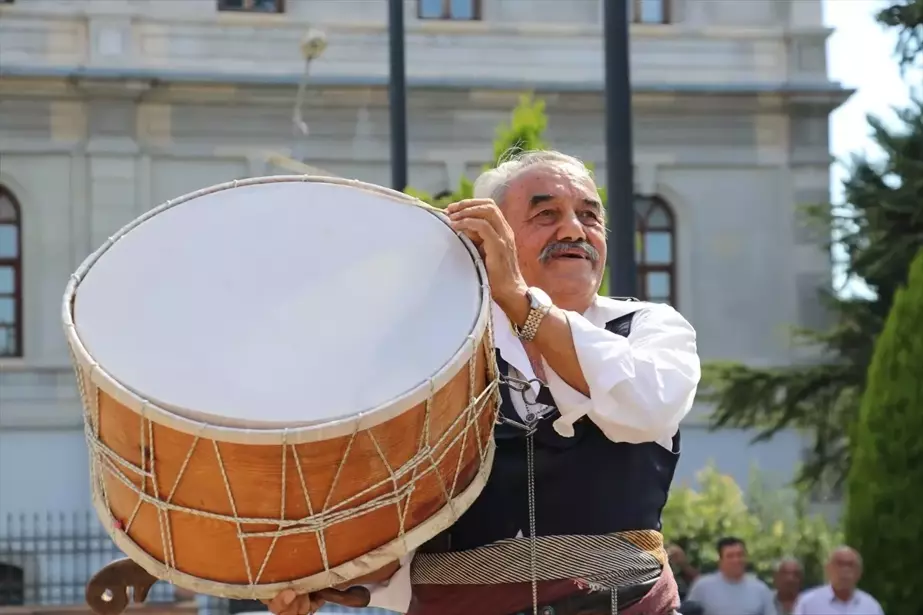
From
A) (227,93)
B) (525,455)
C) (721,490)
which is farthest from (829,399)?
(525,455)

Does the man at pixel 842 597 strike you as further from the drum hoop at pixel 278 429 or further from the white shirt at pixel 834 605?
the drum hoop at pixel 278 429

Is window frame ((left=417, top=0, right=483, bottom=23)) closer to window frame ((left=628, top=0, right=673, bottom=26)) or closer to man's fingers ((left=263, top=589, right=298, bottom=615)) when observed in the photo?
window frame ((left=628, top=0, right=673, bottom=26))

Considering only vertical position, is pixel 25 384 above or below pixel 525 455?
below

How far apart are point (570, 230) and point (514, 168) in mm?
202

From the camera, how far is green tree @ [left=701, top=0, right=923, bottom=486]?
1573 centimetres

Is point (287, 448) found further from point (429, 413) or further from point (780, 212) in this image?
point (780, 212)

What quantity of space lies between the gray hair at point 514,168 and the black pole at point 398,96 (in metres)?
8.01

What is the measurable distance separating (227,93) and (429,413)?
18098 mm

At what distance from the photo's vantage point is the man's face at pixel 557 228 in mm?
3049

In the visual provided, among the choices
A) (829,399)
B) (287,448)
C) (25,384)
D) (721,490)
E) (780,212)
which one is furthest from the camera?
(780,212)

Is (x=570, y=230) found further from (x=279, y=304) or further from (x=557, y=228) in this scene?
(x=279, y=304)

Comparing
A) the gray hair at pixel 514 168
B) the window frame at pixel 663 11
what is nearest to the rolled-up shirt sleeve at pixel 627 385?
the gray hair at pixel 514 168

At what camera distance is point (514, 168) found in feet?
10.5

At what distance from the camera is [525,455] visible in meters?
2.92
